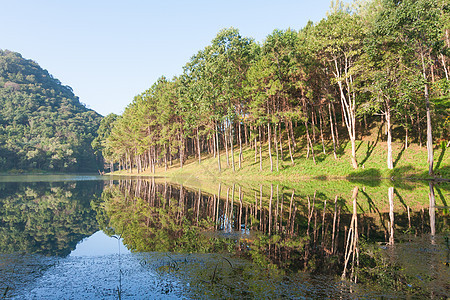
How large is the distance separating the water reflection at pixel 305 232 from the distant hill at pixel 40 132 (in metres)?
113

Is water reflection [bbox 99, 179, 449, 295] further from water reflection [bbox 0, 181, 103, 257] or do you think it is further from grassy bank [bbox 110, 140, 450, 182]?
grassy bank [bbox 110, 140, 450, 182]

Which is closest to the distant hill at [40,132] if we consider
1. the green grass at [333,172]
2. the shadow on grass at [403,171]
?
the green grass at [333,172]

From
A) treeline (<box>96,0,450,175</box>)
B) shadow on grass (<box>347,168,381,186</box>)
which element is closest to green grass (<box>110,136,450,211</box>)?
shadow on grass (<box>347,168,381,186</box>)

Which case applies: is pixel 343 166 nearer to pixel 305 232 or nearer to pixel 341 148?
pixel 341 148

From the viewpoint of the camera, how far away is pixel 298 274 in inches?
265

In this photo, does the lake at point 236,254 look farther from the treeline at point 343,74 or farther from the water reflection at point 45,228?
the treeline at point 343,74

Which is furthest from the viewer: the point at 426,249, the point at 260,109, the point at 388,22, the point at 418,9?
the point at 260,109

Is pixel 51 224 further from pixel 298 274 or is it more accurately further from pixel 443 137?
pixel 443 137

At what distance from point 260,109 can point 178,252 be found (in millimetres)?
32756

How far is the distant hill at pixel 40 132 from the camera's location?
4213 inches

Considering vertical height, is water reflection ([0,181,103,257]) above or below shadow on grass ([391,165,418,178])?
below

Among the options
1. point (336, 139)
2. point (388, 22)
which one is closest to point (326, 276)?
point (388, 22)

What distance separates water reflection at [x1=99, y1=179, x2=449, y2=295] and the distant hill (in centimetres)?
11297

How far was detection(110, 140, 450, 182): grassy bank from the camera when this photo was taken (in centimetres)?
3159
